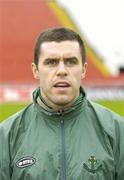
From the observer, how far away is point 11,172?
356 cm

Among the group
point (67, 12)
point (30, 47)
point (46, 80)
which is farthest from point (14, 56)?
point (46, 80)

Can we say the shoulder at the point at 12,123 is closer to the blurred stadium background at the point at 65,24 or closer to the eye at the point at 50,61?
the eye at the point at 50,61

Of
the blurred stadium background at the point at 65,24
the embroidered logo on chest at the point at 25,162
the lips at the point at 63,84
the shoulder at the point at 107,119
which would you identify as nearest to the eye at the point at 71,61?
the lips at the point at 63,84

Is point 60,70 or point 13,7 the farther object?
point 13,7

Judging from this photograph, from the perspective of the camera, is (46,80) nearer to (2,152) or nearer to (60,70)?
(60,70)

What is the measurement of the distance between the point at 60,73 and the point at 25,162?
0.46 metres

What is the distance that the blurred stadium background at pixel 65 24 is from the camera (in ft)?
38.4

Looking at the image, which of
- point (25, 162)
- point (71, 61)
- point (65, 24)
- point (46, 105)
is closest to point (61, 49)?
point (71, 61)

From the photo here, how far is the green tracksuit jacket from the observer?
350 centimetres

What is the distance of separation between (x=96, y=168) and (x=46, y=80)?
1.61 ft

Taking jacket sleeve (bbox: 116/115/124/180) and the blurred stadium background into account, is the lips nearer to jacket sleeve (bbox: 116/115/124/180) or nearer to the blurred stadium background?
jacket sleeve (bbox: 116/115/124/180)

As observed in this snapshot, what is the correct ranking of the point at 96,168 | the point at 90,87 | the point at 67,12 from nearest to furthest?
the point at 96,168 < the point at 90,87 < the point at 67,12

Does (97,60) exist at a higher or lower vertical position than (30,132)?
higher

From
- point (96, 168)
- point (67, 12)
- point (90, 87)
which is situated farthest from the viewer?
point (67, 12)
